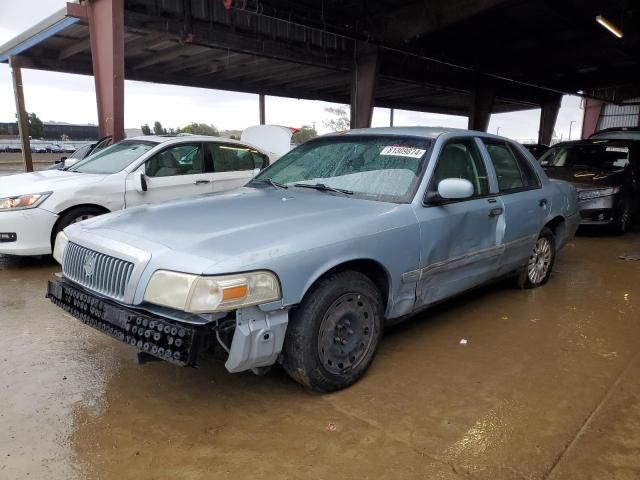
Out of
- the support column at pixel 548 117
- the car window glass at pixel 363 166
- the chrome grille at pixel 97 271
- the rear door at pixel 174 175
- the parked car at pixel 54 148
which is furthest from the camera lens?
the parked car at pixel 54 148

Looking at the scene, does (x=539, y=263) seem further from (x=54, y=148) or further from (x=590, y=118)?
(x=590, y=118)

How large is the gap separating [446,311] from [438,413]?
5.81 ft

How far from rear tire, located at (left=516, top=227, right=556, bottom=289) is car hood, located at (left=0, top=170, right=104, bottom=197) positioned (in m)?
4.88

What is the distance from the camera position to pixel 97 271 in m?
2.76

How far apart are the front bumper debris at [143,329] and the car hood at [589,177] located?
284 inches

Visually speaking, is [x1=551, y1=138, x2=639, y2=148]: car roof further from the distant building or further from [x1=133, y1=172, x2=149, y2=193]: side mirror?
the distant building

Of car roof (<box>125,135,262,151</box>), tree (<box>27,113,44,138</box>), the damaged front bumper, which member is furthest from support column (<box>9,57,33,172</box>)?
tree (<box>27,113,44,138</box>)

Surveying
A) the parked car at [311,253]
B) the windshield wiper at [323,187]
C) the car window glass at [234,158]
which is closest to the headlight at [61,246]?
the parked car at [311,253]

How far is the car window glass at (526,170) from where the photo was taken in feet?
14.9

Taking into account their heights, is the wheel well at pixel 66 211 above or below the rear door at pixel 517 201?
below

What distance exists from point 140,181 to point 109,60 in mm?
5758

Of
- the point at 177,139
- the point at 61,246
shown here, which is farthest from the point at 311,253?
the point at 177,139

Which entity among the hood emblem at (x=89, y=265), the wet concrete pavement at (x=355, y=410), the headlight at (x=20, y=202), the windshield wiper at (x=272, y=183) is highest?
the windshield wiper at (x=272, y=183)

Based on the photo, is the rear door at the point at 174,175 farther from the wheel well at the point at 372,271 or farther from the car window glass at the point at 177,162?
the wheel well at the point at 372,271
